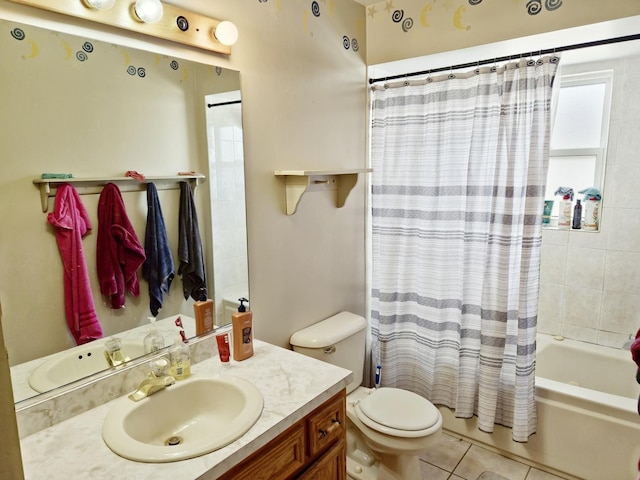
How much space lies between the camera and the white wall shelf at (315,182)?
193 cm

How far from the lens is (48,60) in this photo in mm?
1184

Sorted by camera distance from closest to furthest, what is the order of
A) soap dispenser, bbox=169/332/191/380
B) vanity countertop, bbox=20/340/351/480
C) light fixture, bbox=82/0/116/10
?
vanity countertop, bbox=20/340/351/480, light fixture, bbox=82/0/116/10, soap dispenser, bbox=169/332/191/380

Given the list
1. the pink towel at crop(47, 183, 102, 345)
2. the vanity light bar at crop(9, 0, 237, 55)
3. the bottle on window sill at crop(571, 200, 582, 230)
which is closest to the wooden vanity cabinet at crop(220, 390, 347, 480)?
the pink towel at crop(47, 183, 102, 345)

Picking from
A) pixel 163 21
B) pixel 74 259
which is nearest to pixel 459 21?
pixel 163 21

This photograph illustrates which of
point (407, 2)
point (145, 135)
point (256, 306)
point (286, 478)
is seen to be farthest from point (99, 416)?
point (407, 2)

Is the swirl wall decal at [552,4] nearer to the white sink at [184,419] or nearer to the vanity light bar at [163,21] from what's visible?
the vanity light bar at [163,21]

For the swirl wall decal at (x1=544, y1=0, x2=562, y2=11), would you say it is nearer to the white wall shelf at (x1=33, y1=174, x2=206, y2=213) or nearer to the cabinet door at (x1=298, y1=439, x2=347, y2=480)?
the white wall shelf at (x1=33, y1=174, x2=206, y2=213)

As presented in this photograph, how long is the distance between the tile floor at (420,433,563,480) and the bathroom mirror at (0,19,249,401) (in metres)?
1.44

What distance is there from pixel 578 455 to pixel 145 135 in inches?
95.6

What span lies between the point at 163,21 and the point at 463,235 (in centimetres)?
171

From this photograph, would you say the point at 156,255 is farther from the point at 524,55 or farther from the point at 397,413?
the point at 524,55

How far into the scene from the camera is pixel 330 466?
1.50 meters

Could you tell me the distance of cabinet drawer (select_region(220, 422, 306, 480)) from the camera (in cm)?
117

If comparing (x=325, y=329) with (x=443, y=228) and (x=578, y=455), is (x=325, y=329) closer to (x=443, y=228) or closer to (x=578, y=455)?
(x=443, y=228)
